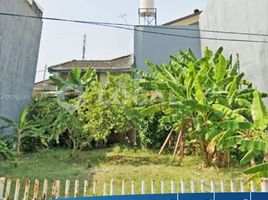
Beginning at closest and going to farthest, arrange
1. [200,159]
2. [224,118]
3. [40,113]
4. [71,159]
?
[224,118] → [200,159] → [71,159] → [40,113]

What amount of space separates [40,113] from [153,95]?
16.2 ft

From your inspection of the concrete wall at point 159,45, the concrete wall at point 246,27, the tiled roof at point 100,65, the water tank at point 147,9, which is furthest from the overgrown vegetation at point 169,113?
the water tank at point 147,9

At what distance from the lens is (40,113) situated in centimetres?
1475

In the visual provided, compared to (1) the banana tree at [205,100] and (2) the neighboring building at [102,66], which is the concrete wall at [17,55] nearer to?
(2) the neighboring building at [102,66]

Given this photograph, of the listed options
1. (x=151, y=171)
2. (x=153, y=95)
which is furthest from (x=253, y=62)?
(x=151, y=171)

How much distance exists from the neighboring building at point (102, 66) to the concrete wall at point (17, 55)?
3515 millimetres

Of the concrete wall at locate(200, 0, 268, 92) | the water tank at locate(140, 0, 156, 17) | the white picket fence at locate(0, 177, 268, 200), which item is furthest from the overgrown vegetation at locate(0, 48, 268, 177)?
the water tank at locate(140, 0, 156, 17)

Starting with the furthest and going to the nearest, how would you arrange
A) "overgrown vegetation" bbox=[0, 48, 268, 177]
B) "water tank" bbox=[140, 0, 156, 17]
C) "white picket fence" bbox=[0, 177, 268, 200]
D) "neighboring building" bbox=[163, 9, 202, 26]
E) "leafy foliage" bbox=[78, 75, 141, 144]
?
"water tank" bbox=[140, 0, 156, 17], "neighboring building" bbox=[163, 9, 202, 26], "leafy foliage" bbox=[78, 75, 141, 144], "overgrown vegetation" bbox=[0, 48, 268, 177], "white picket fence" bbox=[0, 177, 268, 200]

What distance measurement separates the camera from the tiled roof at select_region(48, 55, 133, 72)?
1980 cm

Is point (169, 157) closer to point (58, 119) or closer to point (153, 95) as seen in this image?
point (153, 95)

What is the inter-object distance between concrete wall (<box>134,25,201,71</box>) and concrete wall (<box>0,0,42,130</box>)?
17.4 ft

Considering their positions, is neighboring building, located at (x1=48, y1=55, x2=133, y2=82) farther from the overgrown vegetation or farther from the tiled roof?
the overgrown vegetation

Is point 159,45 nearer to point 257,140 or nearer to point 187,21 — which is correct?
point 187,21

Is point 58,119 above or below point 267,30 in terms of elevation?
below
